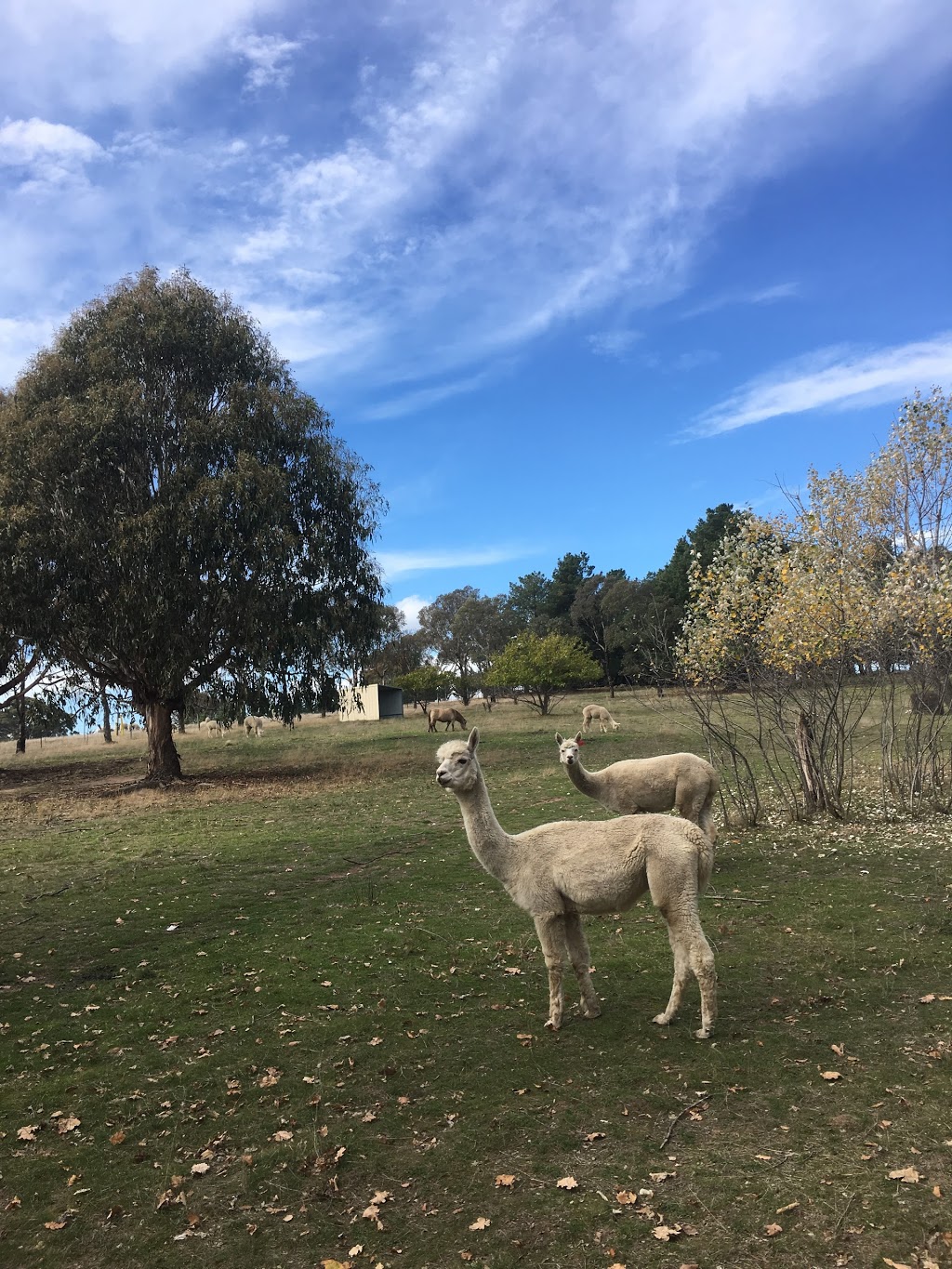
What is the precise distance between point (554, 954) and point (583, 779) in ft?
12.1

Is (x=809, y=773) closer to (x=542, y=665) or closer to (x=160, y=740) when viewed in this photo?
(x=160, y=740)

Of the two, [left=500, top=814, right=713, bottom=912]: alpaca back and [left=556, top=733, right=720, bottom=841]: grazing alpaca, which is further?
[left=556, top=733, right=720, bottom=841]: grazing alpaca

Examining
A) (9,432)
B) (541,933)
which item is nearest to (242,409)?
(9,432)

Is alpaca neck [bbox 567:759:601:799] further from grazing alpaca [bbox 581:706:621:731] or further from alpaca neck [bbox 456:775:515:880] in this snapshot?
grazing alpaca [bbox 581:706:621:731]

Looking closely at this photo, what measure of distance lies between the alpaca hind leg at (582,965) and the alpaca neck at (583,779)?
289 centimetres

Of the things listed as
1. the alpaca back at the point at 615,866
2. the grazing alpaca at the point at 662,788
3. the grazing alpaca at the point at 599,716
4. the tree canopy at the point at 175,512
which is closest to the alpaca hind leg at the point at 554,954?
the alpaca back at the point at 615,866

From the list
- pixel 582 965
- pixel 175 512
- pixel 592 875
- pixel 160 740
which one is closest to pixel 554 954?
pixel 582 965

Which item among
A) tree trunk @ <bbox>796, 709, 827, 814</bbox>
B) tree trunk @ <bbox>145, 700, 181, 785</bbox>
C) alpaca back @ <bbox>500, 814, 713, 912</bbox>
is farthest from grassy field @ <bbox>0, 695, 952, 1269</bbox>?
tree trunk @ <bbox>145, 700, 181, 785</bbox>

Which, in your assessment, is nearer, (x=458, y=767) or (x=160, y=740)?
(x=458, y=767)

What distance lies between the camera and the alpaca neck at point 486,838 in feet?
21.9

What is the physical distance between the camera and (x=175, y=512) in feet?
72.7

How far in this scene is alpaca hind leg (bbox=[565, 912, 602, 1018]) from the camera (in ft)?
21.2

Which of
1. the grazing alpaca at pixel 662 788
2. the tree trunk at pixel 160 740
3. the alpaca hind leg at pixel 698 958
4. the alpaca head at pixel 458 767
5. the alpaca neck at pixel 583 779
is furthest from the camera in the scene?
the tree trunk at pixel 160 740

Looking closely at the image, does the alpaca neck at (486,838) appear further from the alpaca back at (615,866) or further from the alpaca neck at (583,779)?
the alpaca neck at (583,779)
